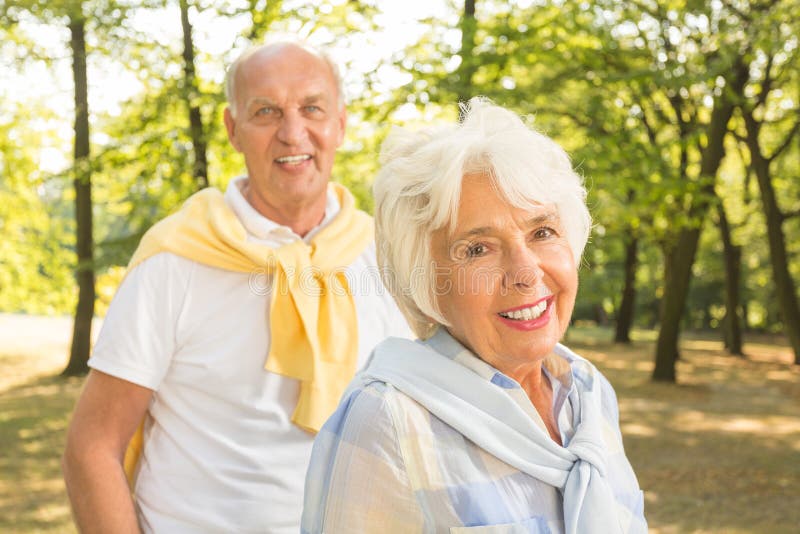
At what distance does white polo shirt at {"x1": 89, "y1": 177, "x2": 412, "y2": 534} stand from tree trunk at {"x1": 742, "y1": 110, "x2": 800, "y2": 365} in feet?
47.5

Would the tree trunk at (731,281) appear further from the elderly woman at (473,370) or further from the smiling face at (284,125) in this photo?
the elderly woman at (473,370)

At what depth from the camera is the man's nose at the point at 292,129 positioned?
99.4 inches

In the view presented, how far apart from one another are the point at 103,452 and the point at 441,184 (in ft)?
3.85

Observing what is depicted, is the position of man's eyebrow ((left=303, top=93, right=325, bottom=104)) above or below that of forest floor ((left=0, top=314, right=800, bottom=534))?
above

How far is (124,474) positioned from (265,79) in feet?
3.86

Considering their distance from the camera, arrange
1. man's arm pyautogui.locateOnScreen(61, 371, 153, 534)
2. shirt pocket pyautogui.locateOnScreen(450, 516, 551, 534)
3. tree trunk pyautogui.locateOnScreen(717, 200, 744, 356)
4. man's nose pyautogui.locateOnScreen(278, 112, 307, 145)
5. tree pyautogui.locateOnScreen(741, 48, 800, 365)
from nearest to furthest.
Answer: shirt pocket pyautogui.locateOnScreen(450, 516, 551, 534), man's arm pyautogui.locateOnScreen(61, 371, 153, 534), man's nose pyautogui.locateOnScreen(278, 112, 307, 145), tree pyautogui.locateOnScreen(741, 48, 800, 365), tree trunk pyautogui.locateOnScreen(717, 200, 744, 356)

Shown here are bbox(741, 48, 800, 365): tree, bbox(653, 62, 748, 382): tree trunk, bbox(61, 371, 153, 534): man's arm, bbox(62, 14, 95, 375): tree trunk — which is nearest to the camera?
bbox(61, 371, 153, 534): man's arm

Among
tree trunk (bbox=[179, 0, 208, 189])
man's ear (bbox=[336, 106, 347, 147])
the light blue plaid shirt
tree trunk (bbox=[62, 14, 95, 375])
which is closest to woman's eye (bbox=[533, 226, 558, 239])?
the light blue plaid shirt

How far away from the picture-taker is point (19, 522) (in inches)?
304

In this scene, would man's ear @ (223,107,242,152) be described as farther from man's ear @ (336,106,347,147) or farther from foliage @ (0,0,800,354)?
foliage @ (0,0,800,354)

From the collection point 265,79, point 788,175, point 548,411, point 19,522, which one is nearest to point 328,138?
point 265,79

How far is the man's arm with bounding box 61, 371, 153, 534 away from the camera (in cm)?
221

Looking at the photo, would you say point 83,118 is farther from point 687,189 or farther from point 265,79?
point 265,79

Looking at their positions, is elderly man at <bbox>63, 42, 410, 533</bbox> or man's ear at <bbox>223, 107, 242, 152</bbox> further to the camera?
man's ear at <bbox>223, 107, 242, 152</bbox>
